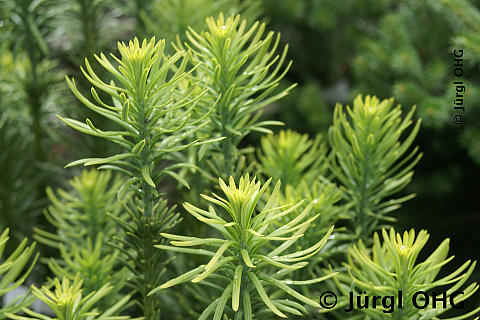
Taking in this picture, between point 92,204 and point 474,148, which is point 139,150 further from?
point 474,148

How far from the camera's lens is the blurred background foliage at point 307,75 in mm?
549

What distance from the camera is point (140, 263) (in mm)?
335

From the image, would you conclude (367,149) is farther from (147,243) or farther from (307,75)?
(307,75)

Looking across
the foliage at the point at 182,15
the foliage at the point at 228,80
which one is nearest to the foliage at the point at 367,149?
the foliage at the point at 228,80

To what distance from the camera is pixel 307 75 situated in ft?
4.09

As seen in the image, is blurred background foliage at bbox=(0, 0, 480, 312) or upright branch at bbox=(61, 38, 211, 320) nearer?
upright branch at bbox=(61, 38, 211, 320)

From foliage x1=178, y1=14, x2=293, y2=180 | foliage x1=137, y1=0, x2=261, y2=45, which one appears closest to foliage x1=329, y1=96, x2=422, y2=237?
foliage x1=178, y1=14, x2=293, y2=180

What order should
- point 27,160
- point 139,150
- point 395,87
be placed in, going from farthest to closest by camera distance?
1. point 395,87
2. point 27,160
3. point 139,150

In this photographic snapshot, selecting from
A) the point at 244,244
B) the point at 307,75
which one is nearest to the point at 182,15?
the point at 244,244

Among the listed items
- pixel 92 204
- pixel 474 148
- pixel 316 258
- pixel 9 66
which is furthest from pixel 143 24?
pixel 474 148

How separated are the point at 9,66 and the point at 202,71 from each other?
1.18ft

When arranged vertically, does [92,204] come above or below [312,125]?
below

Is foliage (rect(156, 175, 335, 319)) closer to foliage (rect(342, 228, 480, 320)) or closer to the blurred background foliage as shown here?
foliage (rect(342, 228, 480, 320))

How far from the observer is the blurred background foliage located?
549 mm
